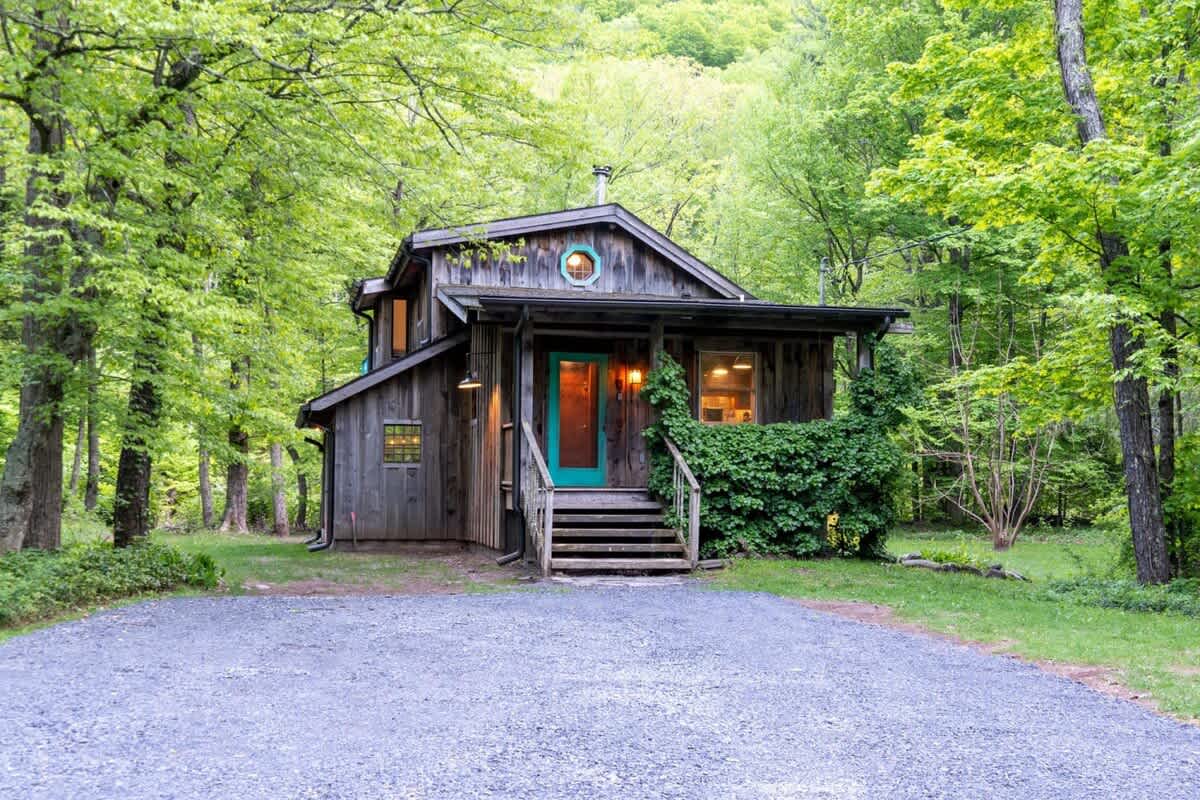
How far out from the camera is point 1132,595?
416 inches

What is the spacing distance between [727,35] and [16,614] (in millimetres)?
40920

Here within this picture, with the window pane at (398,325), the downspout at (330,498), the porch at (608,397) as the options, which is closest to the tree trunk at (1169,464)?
the porch at (608,397)

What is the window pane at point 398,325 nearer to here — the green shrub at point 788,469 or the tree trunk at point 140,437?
the green shrub at point 788,469

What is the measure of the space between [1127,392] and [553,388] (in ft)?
25.8

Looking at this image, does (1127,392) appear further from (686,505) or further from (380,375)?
(380,375)

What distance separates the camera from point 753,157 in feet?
88.4

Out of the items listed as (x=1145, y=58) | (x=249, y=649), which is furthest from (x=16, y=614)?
(x=1145, y=58)

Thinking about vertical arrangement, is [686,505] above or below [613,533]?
above

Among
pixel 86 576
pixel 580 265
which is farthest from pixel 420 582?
pixel 580 265

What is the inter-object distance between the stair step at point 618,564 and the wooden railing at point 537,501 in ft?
0.79

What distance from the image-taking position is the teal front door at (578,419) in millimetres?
15023

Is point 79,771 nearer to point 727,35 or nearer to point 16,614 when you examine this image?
point 16,614

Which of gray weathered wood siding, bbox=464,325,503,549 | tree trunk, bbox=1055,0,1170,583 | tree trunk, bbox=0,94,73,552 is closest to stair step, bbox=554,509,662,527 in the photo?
gray weathered wood siding, bbox=464,325,503,549

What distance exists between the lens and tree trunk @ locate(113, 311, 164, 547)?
35.0 ft
